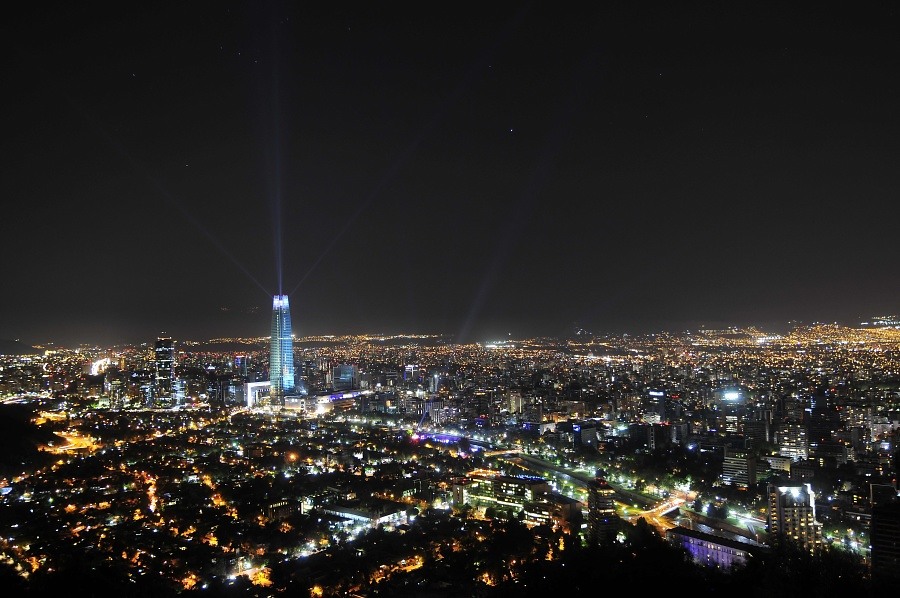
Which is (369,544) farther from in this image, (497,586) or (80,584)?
(80,584)

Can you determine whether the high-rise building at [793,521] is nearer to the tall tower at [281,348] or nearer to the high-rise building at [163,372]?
the tall tower at [281,348]

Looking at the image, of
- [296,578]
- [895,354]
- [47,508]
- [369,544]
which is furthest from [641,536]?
[895,354]

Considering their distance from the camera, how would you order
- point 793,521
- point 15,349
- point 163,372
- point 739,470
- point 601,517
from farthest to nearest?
point 15,349
point 163,372
point 739,470
point 601,517
point 793,521

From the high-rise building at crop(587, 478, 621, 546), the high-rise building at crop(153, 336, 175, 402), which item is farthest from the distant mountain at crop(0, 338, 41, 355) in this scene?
the high-rise building at crop(587, 478, 621, 546)

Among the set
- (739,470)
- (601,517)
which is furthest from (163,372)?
(601,517)

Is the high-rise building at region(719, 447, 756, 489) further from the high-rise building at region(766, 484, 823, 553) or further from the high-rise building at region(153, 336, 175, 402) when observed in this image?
the high-rise building at region(153, 336, 175, 402)

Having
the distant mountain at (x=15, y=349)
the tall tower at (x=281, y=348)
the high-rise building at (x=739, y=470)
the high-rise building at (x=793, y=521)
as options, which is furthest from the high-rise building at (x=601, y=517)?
the distant mountain at (x=15, y=349)

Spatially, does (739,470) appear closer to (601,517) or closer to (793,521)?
(793,521)
